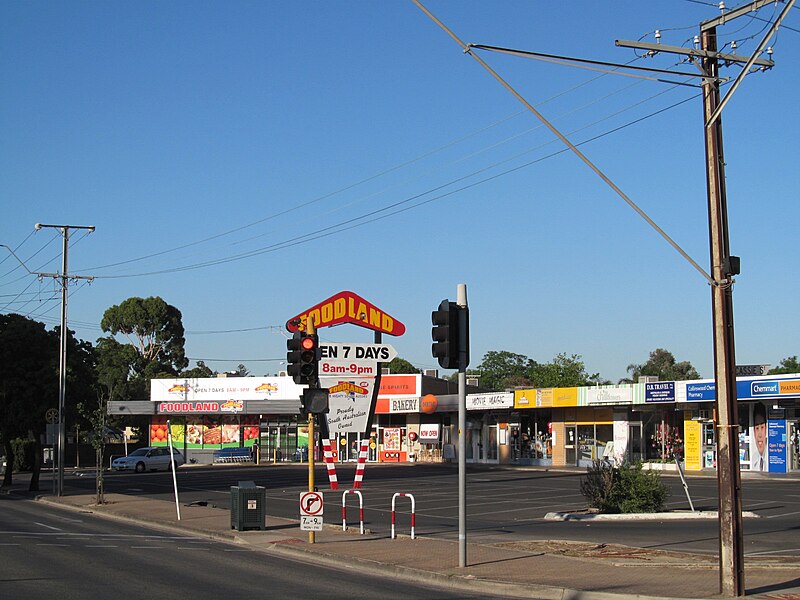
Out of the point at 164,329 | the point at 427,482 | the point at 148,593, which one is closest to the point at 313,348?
the point at 148,593

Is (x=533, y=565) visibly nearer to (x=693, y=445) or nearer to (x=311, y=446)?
(x=311, y=446)

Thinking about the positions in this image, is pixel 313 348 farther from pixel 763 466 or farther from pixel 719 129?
pixel 763 466

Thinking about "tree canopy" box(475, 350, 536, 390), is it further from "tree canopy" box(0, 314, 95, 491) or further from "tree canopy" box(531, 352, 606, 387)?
"tree canopy" box(0, 314, 95, 491)

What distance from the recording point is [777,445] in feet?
142

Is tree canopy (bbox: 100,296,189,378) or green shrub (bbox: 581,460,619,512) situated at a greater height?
tree canopy (bbox: 100,296,189,378)

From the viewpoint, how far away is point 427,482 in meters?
42.9

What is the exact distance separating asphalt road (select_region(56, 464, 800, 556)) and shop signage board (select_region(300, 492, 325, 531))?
3.23 metres

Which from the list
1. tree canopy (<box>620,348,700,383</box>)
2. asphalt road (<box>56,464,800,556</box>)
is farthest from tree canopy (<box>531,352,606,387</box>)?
asphalt road (<box>56,464,800,556</box>)

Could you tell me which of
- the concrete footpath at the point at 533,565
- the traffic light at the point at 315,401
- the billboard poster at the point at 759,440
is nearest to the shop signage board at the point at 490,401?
the billboard poster at the point at 759,440

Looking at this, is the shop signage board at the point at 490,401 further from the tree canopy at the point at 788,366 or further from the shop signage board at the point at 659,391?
the tree canopy at the point at 788,366

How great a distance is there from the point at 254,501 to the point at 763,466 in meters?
28.7

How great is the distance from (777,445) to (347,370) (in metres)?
25.9

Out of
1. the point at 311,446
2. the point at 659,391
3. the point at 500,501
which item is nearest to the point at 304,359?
the point at 311,446

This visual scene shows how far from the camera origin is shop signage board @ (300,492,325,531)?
19750 mm
